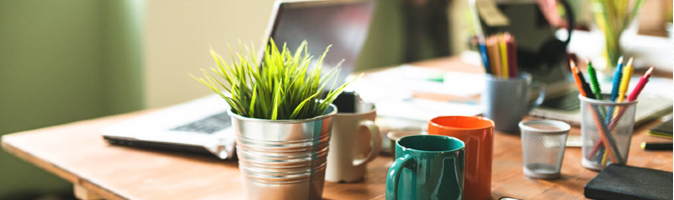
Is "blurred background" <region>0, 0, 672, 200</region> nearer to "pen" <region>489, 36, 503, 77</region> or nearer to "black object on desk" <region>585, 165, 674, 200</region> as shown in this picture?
"pen" <region>489, 36, 503, 77</region>

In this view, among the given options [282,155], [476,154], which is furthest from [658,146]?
[282,155]

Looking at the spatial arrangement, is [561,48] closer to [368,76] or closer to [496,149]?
[368,76]

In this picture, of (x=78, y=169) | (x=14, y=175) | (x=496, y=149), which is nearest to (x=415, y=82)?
(x=496, y=149)

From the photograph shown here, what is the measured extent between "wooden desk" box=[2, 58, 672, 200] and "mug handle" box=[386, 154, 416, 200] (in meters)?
0.13

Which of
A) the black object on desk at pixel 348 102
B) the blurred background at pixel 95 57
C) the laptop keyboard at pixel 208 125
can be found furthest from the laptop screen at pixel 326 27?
the blurred background at pixel 95 57

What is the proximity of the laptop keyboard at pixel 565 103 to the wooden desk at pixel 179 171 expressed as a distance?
0.19 meters

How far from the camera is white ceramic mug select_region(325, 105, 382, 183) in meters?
0.84

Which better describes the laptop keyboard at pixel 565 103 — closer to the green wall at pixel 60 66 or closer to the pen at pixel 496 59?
the pen at pixel 496 59

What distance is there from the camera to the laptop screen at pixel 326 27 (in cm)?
93

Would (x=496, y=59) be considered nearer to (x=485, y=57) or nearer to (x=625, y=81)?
(x=485, y=57)

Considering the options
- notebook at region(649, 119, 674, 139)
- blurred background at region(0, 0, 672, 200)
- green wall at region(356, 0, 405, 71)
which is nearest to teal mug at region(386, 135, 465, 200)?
notebook at region(649, 119, 674, 139)

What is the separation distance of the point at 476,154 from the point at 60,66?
187cm

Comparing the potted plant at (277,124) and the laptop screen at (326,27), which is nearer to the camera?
the potted plant at (277,124)

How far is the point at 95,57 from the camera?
233cm
